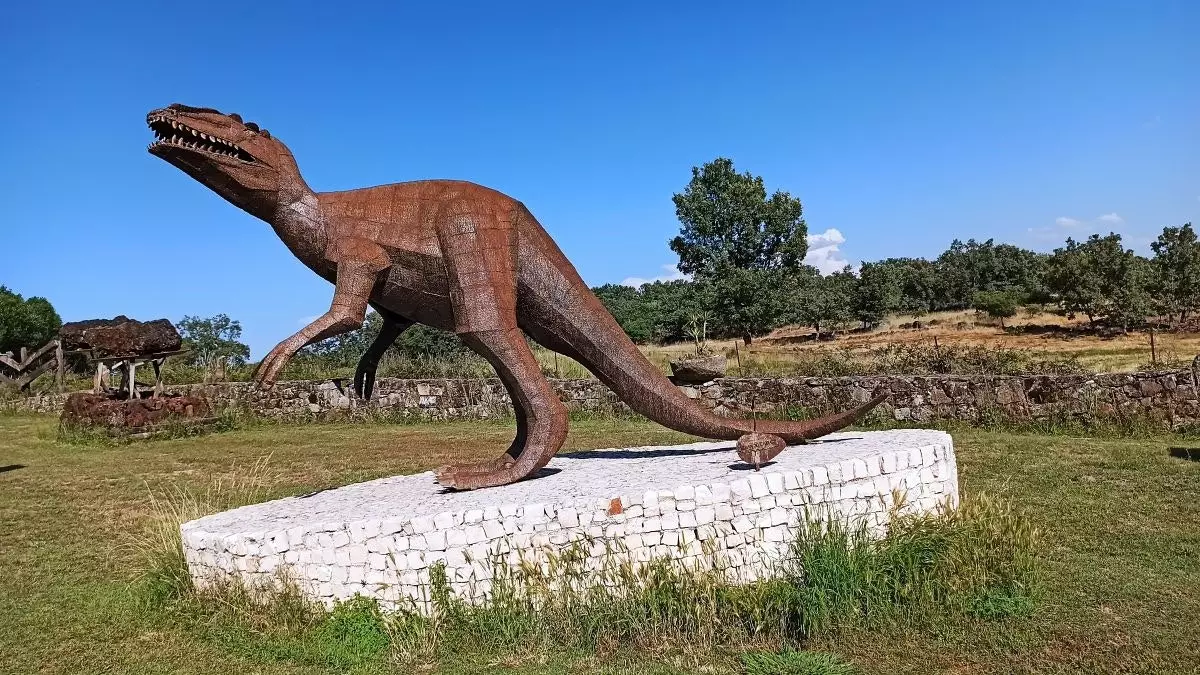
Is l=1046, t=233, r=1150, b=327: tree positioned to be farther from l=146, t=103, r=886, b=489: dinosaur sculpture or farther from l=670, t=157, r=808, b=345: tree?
l=146, t=103, r=886, b=489: dinosaur sculpture

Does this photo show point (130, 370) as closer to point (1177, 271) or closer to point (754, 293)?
point (754, 293)

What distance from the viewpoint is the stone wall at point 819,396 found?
36.8 feet

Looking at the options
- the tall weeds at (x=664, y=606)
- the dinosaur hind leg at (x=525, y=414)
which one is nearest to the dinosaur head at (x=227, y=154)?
the dinosaur hind leg at (x=525, y=414)

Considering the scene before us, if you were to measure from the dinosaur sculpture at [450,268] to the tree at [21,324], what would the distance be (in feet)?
142

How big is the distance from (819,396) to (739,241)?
2132 cm

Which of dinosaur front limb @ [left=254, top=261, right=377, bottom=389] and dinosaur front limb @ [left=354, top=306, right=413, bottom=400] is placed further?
dinosaur front limb @ [left=354, top=306, right=413, bottom=400]

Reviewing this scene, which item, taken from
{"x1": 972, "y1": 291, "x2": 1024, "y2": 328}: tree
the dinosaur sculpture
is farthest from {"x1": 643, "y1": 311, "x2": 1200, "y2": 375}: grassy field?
the dinosaur sculpture

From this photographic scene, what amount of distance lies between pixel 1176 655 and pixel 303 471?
10.1m

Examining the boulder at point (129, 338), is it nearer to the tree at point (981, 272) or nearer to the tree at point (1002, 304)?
the tree at point (1002, 304)

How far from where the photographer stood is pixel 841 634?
4.52 m

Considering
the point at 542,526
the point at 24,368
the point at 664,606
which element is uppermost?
the point at 24,368

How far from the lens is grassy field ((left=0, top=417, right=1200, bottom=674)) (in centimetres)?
430

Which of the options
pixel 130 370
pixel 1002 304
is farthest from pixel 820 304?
pixel 130 370

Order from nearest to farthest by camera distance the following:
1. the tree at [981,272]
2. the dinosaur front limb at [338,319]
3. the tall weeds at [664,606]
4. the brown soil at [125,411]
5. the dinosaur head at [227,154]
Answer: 1. the tall weeds at [664,606]
2. the dinosaur front limb at [338,319]
3. the dinosaur head at [227,154]
4. the brown soil at [125,411]
5. the tree at [981,272]
